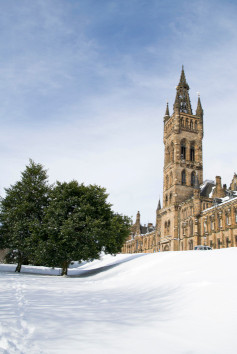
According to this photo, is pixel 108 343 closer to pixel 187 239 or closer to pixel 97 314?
pixel 97 314

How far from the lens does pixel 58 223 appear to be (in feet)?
98.0

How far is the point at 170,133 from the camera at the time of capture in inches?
2906

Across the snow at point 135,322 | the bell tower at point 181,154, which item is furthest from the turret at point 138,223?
the snow at point 135,322

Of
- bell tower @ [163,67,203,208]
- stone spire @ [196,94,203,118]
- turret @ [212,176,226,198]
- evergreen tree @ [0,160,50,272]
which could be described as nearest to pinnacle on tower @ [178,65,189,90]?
bell tower @ [163,67,203,208]

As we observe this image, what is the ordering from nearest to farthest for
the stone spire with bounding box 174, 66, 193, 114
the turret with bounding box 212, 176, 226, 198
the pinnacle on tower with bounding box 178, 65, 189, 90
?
the turret with bounding box 212, 176, 226, 198
the stone spire with bounding box 174, 66, 193, 114
the pinnacle on tower with bounding box 178, 65, 189, 90

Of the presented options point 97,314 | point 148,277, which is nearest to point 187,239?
point 148,277

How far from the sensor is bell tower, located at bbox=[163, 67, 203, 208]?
220ft

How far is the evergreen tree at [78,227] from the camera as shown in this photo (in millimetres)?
28453

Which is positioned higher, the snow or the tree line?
the tree line

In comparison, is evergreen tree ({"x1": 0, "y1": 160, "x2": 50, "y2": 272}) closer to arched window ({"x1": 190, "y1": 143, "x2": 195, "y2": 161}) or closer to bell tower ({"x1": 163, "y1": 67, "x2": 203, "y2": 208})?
bell tower ({"x1": 163, "y1": 67, "x2": 203, "y2": 208})

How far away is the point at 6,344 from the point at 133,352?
2.43m

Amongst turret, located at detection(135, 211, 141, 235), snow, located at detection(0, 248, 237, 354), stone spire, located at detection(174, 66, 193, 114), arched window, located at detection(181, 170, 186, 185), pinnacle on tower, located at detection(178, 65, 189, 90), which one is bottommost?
snow, located at detection(0, 248, 237, 354)

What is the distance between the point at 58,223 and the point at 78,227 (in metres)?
2.26

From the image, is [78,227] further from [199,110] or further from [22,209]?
[199,110]
